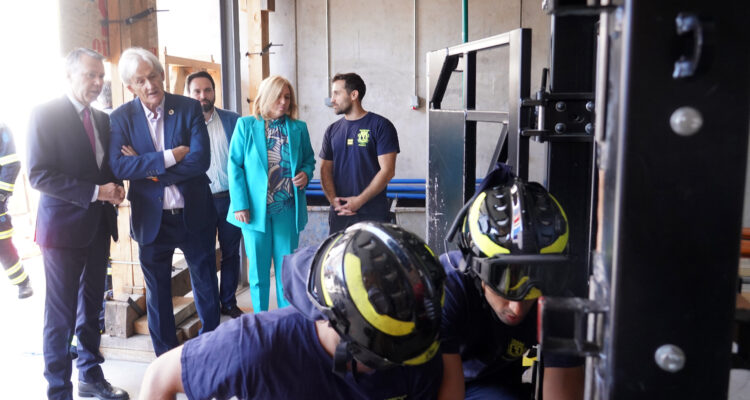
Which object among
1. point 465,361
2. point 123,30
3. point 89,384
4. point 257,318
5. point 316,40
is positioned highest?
point 316,40

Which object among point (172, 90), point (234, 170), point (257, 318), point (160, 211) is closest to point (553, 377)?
point (257, 318)

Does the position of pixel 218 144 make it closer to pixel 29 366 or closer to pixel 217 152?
pixel 217 152

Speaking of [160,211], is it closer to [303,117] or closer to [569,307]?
[569,307]

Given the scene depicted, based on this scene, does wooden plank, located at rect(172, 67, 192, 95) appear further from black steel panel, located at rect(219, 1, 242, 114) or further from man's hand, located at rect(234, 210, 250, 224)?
man's hand, located at rect(234, 210, 250, 224)

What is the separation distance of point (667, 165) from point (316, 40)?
8.27 meters

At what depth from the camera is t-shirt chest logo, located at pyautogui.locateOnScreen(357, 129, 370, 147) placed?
4938 millimetres

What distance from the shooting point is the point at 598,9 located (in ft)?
2.81

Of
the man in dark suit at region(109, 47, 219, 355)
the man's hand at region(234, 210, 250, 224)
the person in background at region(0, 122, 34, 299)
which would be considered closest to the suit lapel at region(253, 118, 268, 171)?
the man's hand at region(234, 210, 250, 224)

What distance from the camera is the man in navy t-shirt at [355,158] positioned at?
194 inches

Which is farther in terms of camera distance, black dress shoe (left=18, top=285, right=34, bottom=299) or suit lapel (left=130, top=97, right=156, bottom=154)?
black dress shoe (left=18, top=285, right=34, bottom=299)

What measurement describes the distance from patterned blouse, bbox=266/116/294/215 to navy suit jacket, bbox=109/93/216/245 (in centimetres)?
60

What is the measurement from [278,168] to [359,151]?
74 centimetres

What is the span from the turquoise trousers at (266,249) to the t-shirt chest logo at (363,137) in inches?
31.6

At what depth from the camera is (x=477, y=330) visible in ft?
7.22
